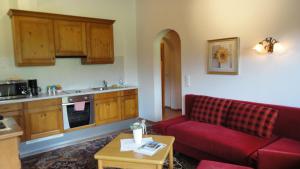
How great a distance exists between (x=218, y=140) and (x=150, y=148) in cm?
91

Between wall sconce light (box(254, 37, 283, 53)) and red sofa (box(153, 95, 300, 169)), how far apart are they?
0.75m

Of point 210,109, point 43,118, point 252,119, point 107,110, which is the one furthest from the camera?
point 107,110

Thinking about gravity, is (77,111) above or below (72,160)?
above

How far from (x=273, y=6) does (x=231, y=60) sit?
91cm

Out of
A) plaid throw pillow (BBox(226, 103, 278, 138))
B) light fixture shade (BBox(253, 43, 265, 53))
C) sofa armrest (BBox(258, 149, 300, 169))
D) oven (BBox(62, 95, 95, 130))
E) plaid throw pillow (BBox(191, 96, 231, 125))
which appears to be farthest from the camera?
oven (BBox(62, 95, 95, 130))

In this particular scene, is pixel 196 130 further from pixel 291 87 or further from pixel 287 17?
pixel 287 17

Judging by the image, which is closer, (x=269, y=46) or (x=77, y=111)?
(x=269, y=46)

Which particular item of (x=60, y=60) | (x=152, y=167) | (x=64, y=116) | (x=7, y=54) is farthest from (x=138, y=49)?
(x=152, y=167)

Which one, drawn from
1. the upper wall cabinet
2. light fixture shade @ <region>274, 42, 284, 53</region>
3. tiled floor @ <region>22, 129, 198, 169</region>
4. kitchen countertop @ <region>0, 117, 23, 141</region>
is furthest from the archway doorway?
kitchen countertop @ <region>0, 117, 23, 141</region>

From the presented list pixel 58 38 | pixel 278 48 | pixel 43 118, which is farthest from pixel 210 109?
pixel 58 38

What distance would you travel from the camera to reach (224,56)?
11.2 feet

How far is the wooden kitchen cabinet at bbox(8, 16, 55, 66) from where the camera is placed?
3564 mm

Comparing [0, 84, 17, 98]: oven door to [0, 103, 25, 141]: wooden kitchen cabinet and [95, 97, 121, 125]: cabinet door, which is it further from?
[95, 97, 121, 125]: cabinet door

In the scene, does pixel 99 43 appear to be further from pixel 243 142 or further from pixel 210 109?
pixel 243 142
